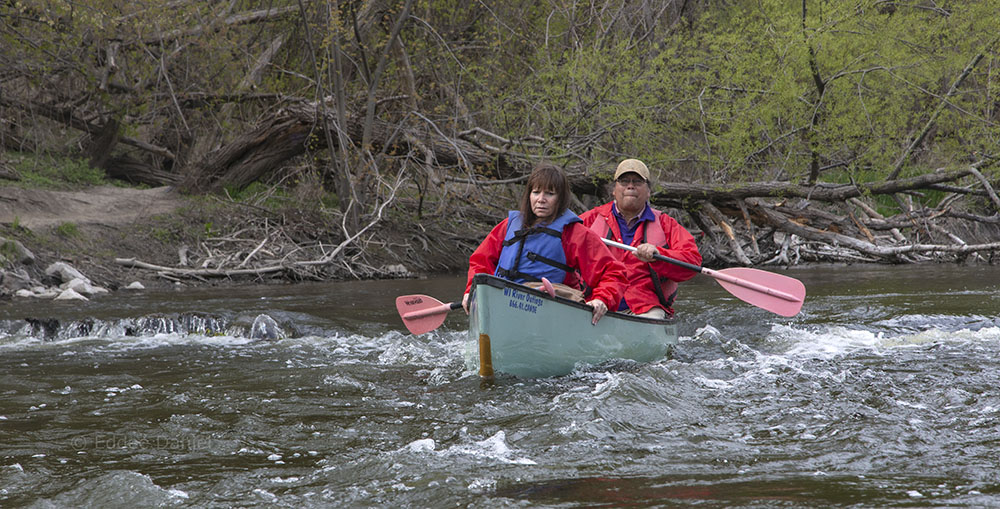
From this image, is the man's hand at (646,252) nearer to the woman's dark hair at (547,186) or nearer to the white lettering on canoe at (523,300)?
the woman's dark hair at (547,186)

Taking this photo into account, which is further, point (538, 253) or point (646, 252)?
point (646, 252)

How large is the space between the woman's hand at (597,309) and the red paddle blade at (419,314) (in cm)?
121

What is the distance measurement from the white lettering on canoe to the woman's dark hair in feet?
2.12

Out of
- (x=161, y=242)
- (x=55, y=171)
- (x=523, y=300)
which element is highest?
(x=55, y=171)

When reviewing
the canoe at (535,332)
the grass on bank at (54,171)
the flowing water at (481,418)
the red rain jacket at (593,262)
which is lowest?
the flowing water at (481,418)

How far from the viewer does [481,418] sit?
3842mm

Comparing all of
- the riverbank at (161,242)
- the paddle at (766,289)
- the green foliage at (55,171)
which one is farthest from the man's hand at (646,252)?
the green foliage at (55,171)

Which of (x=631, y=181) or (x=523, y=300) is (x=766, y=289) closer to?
(x=631, y=181)

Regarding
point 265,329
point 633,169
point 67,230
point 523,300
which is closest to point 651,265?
point 633,169

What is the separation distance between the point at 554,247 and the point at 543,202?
261 mm

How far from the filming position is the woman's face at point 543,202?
4.82 metres

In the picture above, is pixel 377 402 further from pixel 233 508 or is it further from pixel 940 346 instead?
pixel 940 346

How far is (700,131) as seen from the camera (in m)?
11.1

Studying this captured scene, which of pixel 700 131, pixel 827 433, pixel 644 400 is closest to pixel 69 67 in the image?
pixel 700 131
